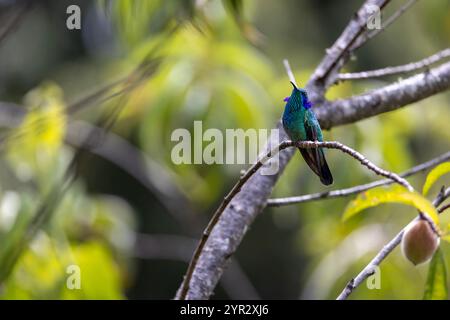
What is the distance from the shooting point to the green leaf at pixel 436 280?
2.41 m

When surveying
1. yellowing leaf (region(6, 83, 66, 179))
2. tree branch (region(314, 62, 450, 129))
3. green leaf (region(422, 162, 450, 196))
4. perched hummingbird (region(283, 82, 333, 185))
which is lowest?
green leaf (region(422, 162, 450, 196))

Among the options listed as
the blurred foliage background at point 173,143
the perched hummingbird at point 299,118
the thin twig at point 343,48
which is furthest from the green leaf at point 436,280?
the blurred foliage background at point 173,143

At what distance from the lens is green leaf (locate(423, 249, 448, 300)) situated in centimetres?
241

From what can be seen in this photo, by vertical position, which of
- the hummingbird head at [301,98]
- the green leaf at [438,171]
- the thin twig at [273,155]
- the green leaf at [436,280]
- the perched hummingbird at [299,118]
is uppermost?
the hummingbird head at [301,98]

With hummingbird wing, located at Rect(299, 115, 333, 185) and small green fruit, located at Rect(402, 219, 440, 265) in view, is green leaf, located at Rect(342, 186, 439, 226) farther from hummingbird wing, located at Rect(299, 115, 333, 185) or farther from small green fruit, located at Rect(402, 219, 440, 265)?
hummingbird wing, located at Rect(299, 115, 333, 185)

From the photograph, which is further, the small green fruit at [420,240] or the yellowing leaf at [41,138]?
the yellowing leaf at [41,138]

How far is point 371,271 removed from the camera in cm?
215

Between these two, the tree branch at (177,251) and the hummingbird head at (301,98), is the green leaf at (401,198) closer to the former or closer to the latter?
the hummingbird head at (301,98)

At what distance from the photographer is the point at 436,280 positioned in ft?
7.92

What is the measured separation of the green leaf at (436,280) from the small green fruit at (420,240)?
13cm

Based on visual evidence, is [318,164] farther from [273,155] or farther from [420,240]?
[420,240]

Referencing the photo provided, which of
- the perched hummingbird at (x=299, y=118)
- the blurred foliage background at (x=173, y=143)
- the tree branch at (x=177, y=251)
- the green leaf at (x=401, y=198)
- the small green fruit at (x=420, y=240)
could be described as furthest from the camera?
Answer: the tree branch at (x=177, y=251)

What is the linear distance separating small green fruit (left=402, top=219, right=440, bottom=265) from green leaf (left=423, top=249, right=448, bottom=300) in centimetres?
13

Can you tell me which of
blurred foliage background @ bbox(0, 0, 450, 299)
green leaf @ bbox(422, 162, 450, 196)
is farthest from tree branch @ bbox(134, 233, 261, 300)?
green leaf @ bbox(422, 162, 450, 196)
